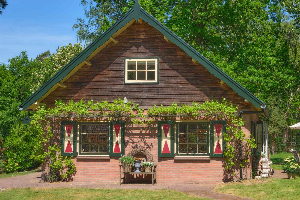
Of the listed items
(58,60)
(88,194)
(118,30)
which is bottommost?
(88,194)

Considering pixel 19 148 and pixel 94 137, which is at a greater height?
pixel 94 137

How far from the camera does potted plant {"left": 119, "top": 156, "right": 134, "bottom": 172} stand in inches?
647

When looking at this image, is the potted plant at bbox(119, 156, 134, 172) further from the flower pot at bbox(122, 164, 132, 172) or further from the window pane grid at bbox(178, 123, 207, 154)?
the window pane grid at bbox(178, 123, 207, 154)

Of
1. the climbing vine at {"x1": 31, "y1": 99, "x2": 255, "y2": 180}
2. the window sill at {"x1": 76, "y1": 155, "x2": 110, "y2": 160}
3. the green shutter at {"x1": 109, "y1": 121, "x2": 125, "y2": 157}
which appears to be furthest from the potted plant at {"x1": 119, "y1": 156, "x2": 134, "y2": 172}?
the climbing vine at {"x1": 31, "y1": 99, "x2": 255, "y2": 180}

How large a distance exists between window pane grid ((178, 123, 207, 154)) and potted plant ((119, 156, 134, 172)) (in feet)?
6.35

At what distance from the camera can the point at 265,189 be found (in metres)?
14.5

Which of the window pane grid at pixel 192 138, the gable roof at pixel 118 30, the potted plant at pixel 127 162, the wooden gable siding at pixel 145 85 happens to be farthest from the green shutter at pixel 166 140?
the gable roof at pixel 118 30

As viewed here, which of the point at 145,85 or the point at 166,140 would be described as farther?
the point at 145,85

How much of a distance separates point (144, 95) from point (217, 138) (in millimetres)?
3179

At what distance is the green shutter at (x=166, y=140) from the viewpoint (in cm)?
1689

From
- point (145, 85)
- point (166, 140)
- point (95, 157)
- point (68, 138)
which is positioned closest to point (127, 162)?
point (95, 157)

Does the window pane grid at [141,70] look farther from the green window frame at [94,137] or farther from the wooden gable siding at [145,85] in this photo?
the green window frame at [94,137]

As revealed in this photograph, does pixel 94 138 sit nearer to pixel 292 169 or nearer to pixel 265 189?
pixel 265 189

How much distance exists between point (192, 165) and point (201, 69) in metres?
3.61
